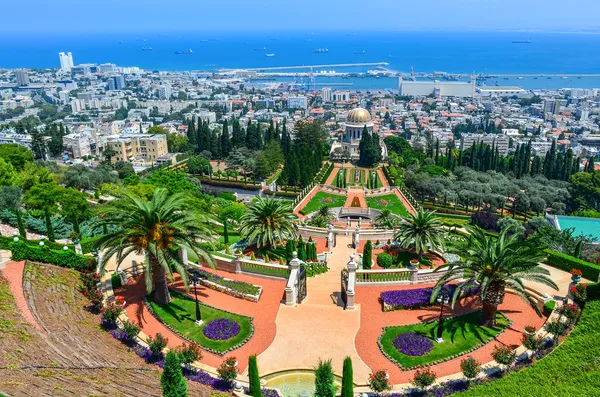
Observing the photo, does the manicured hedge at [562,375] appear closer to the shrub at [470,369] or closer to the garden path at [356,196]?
the shrub at [470,369]

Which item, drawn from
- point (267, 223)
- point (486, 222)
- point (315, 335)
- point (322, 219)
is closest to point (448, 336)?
point (315, 335)

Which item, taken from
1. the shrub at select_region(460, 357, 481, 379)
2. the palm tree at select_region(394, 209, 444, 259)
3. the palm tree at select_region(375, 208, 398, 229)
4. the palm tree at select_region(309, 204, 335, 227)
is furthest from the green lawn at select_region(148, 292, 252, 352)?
the palm tree at select_region(375, 208, 398, 229)

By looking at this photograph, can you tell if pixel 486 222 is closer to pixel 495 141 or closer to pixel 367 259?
pixel 367 259

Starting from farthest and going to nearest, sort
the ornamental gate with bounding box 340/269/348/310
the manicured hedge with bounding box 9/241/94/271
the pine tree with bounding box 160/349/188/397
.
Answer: the manicured hedge with bounding box 9/241/94/271 → the ornamental gate with bounding box 340/269/348/310 → the pine tree with bounding box 160/349/188/397

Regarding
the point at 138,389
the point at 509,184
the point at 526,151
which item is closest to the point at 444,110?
the point at 526,151

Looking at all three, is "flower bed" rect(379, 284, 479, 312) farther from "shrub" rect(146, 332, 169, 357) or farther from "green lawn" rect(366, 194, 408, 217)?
"green lawn" rect(366, 194, 408, 217)

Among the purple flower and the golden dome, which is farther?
the golden dome

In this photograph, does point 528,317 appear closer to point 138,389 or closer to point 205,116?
point 138,389
